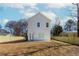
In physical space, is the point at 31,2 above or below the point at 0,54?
above

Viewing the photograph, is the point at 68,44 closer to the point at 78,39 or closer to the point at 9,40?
the point at 78,39

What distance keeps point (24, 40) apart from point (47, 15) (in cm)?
33

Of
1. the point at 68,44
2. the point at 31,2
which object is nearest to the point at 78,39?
the point at 68,44

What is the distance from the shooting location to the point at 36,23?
771cm

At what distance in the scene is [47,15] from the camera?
7695mm

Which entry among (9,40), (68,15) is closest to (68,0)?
(68,15)

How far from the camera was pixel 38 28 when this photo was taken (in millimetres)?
7715

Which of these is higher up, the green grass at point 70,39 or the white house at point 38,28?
the white house at point 38,28

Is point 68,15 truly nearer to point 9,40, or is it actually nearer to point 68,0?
point 68,0

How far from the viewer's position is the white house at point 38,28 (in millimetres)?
7699

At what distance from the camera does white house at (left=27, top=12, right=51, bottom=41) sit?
7699 millimetres

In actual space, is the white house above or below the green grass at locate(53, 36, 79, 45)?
above

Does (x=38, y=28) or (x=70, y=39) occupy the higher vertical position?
(x=38, y=28)

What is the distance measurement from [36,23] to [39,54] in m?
0.30
